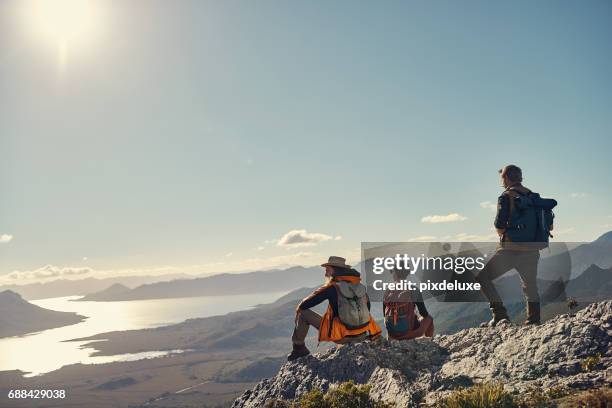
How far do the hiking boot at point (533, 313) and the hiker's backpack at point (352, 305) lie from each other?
335 centimetres

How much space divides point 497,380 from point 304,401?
10.6 ft

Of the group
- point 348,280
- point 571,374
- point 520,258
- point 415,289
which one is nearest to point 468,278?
point 415,289

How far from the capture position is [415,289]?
10.3 meters

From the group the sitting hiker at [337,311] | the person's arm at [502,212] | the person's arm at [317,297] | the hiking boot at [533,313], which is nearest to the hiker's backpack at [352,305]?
the sitting hiker at [337,311]

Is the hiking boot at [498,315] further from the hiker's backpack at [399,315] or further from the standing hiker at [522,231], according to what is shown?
the hiker's backpack at [399,315]

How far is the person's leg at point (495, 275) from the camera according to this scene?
8.45 metres

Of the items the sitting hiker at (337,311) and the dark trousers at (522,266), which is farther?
the sitting hiker at (337,311)

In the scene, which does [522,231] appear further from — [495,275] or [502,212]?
[495,275]

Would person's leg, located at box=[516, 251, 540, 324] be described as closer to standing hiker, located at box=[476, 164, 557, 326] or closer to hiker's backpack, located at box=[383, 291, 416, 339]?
standing hiker, located at box=[476, 164, 557, 326]

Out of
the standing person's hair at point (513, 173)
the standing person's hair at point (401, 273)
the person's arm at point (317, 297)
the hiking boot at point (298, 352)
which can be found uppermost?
the standing person's hair at point (513, 173)

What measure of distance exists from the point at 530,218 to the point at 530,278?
1228 millimetres

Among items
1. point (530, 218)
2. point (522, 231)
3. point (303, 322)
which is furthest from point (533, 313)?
point (303, 322)

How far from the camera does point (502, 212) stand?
8.34 metres

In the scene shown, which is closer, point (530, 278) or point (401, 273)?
point (530, 278)
